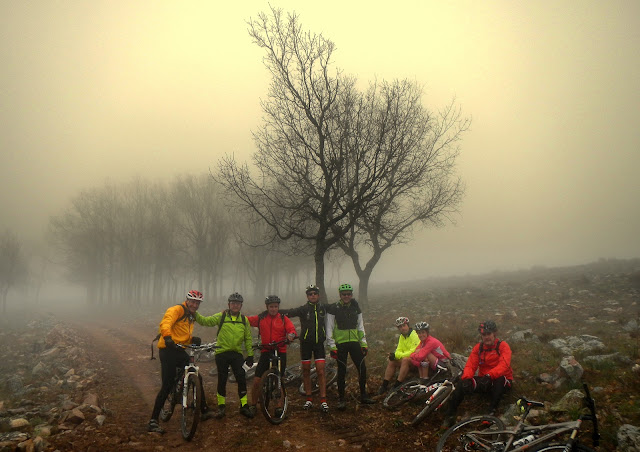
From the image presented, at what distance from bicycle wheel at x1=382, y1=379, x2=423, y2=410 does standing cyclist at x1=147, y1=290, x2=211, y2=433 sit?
3897 mm

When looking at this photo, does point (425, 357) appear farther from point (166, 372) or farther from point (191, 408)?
point (166, 372)

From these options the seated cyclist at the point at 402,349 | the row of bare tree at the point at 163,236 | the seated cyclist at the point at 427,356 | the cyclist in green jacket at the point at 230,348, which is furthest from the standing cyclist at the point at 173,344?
the row of bare tree at the point at 163,236

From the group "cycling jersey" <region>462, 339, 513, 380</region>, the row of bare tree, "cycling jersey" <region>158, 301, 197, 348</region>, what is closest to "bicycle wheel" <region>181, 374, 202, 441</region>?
"cycling jersey" <region>158, 301, 197, 348</region>

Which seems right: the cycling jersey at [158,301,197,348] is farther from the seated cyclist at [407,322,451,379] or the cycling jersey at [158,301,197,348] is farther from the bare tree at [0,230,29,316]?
the bare tree at [0,230,29,316]

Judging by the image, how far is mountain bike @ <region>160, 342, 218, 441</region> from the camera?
6.53 metres

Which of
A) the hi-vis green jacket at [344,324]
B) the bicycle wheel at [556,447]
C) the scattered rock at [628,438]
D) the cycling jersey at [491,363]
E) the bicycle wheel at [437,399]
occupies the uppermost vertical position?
the hi-vis green jacket at [344,324]

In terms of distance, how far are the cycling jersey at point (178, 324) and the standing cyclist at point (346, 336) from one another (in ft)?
10.3

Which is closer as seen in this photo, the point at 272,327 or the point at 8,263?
the point at 272,327

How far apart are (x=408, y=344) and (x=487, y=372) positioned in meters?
2.00

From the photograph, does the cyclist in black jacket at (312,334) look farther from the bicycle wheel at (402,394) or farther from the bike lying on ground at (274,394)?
the bicycle wheel at (402,394)

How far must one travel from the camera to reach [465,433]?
521 cm

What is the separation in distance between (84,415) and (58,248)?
53300 mm

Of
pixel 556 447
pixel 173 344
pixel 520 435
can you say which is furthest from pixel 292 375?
pixel 556 447

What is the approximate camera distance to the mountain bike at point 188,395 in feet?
21.4
